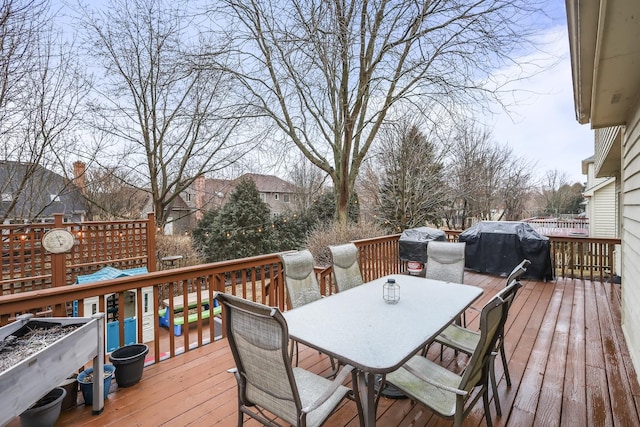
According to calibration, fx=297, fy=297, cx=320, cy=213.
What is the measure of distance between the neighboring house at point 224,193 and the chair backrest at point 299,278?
9112mm

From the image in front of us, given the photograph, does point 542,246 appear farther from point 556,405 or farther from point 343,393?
point 343,393

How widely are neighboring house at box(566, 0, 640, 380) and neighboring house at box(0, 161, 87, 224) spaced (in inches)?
326

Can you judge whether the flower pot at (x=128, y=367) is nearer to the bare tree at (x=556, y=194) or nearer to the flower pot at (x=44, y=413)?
the flower pot at (x=44, y=413)

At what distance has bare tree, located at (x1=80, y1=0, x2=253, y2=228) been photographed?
303 inches

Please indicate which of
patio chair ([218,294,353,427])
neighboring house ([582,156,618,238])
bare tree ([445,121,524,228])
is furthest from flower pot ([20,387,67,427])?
neighboring house ([582,156,618,238])

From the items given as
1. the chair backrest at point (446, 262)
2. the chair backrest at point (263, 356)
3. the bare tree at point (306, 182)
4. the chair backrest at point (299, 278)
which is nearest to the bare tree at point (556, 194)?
the bare tree at point (306, 182)

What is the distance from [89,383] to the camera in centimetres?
226

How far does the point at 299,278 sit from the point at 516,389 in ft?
6.77

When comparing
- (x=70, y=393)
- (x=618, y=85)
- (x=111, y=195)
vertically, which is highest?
(x=618, y=85)

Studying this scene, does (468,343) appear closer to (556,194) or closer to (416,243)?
(416,243)

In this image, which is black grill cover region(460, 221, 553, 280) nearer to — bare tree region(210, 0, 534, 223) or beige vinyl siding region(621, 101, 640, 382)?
beige vinyl siding region(621, 101, 640, 382)

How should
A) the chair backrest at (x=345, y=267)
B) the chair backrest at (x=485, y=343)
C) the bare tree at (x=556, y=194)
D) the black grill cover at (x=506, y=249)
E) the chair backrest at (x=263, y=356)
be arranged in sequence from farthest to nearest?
the bare tree at (x=556, y=194), the black grill cover at (x=506, y=249), the chair backrest at (x=345, y=267), the chair backrest at (x=485, y=343), the chair backrest at (x=263, y=356)

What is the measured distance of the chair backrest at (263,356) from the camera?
1.41m

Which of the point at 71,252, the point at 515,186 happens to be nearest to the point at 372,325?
the point at 71,252
